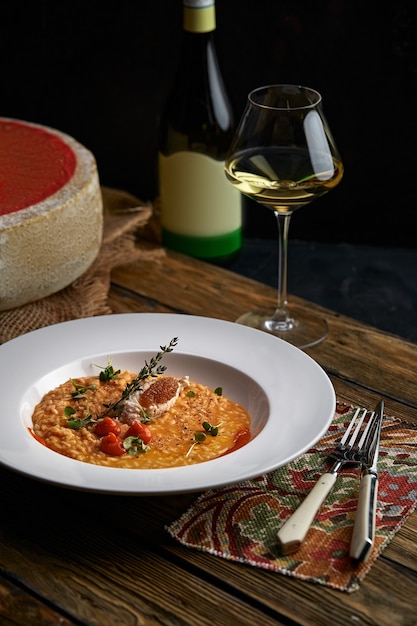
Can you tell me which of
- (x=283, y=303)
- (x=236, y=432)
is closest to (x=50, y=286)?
(x=283, y=303)

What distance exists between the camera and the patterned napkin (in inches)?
42.6

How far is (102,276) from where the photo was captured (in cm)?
183

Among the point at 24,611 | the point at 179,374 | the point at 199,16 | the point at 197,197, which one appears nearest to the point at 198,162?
the point at 197,197

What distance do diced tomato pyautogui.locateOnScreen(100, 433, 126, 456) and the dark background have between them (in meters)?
1.32

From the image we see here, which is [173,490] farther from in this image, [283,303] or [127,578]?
[283,303]

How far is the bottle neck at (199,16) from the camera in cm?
183

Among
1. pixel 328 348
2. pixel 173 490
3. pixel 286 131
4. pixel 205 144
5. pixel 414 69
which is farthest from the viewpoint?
pixel 414 69

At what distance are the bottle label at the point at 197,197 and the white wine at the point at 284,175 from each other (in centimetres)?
38

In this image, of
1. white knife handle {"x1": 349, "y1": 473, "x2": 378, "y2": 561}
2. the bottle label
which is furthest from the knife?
the bottle label

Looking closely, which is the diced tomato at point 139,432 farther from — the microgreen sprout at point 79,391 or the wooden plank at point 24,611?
the wooden plank at point 24,611

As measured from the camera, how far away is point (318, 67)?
2.22 metres

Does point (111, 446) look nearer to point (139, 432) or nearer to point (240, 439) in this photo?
point (139, 432)

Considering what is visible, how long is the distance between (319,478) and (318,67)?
1.30 metres

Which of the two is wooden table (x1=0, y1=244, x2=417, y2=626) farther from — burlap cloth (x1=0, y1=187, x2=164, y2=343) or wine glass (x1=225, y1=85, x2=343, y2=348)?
wine glass (x1=225, y1=85, x2=343, y2=348)
